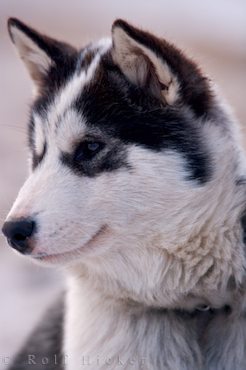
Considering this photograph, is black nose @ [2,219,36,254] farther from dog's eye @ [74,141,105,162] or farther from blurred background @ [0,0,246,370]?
blurred background @ [0,0,246,370]

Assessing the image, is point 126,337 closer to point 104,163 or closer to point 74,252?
point 74,252

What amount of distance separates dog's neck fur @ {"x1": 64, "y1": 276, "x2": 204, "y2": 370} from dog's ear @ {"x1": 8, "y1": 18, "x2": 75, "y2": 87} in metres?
0.96

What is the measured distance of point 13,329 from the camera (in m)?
5.63

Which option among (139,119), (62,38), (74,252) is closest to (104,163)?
(139,119)

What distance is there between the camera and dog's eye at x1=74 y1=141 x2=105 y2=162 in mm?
3510

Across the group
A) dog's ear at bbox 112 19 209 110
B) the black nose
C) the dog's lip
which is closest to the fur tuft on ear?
dog's ear at bbox 112 19 209 110

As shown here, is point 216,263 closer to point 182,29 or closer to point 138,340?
point 138,340

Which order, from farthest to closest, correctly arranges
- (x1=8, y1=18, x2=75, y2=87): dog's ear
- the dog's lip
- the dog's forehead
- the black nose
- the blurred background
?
the blurred background < (x1=8, y1=18, x2=75, y2=87): dog's ear < the dog's forehead < the dog's lip < the black nose

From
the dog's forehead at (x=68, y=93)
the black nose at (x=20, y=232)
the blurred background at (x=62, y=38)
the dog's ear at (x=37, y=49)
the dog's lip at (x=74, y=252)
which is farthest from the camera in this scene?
the blurred background at (x=62, y=38)

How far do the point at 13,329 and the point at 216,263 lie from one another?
2.49 meters

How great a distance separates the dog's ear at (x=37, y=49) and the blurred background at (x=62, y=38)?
6.01 feet

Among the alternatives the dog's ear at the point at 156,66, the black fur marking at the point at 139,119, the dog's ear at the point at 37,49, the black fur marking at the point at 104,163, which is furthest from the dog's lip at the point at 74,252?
the dog's ear at the point at 37,49

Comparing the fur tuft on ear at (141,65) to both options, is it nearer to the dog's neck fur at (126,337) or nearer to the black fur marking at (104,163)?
the black fur marking at (104,163)

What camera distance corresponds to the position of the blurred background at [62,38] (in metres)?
6.19
